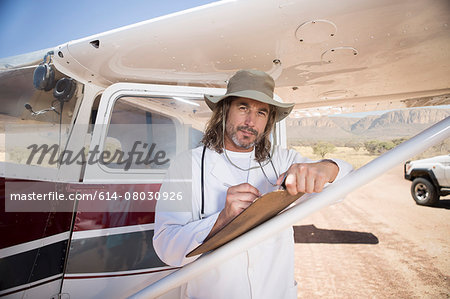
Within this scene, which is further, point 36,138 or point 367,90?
point 367,90

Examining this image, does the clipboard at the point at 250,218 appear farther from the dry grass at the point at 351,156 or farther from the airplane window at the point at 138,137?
the dry grass at the point at 351,156

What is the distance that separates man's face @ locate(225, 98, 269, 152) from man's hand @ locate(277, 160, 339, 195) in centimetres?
59

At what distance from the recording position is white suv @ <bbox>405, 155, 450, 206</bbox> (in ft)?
24.5

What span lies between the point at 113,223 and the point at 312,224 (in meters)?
6.38

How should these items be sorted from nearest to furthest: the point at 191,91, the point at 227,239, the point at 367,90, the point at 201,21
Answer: the point at 227,239, the point at 201,21, the point at 191,91, the point at 367,90

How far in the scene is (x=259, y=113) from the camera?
158 cm

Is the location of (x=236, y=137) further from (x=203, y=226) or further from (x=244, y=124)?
(x=203, y=226)

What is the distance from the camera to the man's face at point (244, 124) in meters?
1.51

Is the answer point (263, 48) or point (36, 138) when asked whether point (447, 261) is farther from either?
point (36, 138)

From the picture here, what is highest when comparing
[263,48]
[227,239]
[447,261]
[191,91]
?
[263,48]

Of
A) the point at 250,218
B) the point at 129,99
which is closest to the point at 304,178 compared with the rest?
the point at 250,218

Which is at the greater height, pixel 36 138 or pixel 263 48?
pixel 263 48

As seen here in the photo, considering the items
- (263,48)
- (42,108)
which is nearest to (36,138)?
(42,108)
